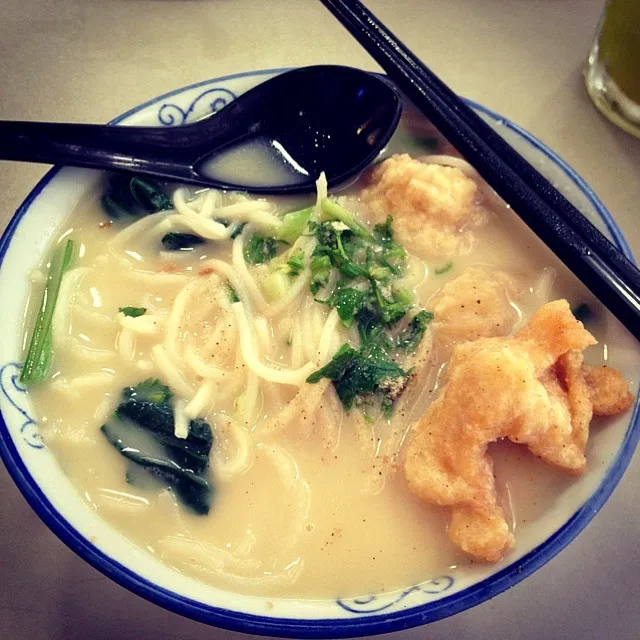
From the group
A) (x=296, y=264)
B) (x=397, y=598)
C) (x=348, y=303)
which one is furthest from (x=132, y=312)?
(x=397, y=598)

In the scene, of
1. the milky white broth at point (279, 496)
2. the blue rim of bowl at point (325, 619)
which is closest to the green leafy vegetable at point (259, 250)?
the milky white broth at point (279, 496)

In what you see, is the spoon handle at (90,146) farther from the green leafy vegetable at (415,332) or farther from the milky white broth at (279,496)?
the green leafy vegetable at (415,332)

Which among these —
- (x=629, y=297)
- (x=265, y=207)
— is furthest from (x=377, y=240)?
(x=629, y=297)

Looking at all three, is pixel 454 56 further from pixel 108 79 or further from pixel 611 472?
pixel 611 472

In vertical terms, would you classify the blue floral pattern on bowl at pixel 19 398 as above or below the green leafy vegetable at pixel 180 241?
below

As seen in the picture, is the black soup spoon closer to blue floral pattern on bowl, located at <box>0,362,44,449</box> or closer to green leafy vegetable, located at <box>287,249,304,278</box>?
green leafy vegetable, located at <box>287,249,304,278</box>

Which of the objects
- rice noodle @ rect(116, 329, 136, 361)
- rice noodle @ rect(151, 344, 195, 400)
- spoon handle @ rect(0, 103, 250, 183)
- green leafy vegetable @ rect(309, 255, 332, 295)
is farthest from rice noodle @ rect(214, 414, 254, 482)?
spoon handle @ rect(0, 103, 250, 183)
